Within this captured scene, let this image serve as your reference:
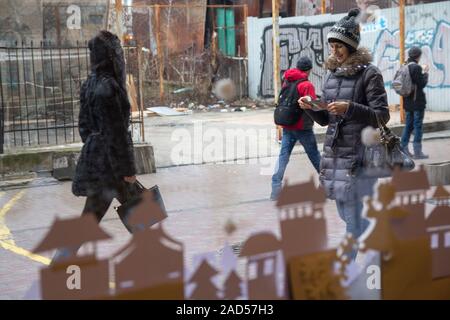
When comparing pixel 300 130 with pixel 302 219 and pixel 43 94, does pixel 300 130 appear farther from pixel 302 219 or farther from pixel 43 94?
pixel 302 219

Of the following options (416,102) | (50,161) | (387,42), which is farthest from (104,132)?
(387,42)

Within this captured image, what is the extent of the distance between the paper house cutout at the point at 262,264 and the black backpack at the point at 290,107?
5661mm

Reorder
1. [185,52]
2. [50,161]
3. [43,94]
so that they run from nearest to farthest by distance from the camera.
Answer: [50,161]
[43,94]
[185,52]

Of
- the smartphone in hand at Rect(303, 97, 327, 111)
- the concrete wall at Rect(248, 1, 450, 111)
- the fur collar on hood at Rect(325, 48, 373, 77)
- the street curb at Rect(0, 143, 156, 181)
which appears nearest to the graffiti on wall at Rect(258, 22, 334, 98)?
the concrete wall at Rect(248, 1, 450, 111)

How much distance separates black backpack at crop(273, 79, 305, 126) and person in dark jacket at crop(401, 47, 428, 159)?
3.21m

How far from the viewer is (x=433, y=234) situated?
2.47 m

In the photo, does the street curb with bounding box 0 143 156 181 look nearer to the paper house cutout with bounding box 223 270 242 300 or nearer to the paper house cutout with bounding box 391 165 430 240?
the paper house cutout with bounding box 391 165 430 240

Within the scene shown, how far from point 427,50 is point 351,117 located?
12.6 m

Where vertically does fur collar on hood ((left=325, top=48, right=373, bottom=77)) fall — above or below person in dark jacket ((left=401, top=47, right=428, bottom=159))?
above

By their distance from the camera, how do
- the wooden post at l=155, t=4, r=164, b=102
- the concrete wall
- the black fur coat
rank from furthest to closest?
the wooden post at l=155, t=4, r=164, b=102 → the concrete wall → the black fur coat

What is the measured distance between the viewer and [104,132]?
15.9 ft

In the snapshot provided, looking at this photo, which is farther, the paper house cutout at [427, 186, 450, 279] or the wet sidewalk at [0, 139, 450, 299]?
the wet sidewalk at [0, 139, 450, 299]

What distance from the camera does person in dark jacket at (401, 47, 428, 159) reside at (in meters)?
10.4
